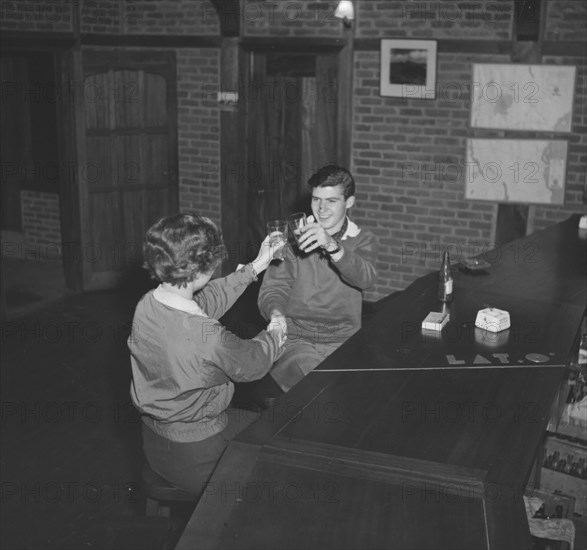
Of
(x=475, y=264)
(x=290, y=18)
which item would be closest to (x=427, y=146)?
(x=290, y=18)

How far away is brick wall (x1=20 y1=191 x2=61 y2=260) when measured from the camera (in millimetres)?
8617

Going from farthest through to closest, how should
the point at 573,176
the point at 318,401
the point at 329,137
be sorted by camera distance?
the point at 329,137 → the point at 573,176 → the point at 318,401

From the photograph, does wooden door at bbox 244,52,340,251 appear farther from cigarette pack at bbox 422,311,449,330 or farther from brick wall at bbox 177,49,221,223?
cigarette pack at bbox 422,311,449,330

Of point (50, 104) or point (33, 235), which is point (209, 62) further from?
point (33, 235)

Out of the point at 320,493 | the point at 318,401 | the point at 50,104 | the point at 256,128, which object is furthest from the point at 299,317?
the point at 50,104

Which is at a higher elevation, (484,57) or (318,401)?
(484,57)

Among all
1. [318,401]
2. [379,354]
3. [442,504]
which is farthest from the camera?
[379,354]

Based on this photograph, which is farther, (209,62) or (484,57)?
(209,62)

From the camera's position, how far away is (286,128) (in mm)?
7430

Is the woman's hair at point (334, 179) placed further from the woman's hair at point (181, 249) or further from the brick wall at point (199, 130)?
the brick wall at point (199, 130)

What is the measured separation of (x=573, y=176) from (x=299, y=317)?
3503 mm

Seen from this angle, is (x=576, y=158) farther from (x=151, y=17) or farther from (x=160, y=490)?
(x=160, y=490)

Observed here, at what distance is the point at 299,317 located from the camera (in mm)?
3924

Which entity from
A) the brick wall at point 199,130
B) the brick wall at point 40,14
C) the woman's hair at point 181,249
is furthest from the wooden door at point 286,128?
the woman's hair at point 181,249
